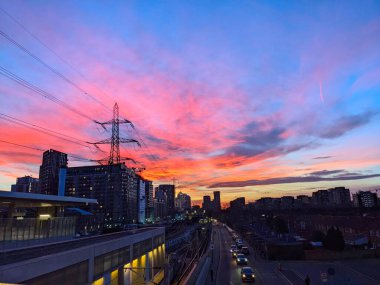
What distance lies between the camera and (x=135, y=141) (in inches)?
2373

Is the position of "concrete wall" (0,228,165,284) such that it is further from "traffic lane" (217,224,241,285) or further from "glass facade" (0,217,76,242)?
"traffic lane" (217,224,241,285)

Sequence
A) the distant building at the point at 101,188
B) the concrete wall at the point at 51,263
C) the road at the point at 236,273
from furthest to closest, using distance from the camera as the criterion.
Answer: the distant building at the point at 101,188 → the road at the point at 236,273 → the concrete wall at the point at 51,263

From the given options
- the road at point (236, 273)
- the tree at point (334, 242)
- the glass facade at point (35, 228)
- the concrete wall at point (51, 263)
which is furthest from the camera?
the tree at point (334, 242)

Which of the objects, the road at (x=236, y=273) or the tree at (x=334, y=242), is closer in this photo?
the road at (x=236, y=273)

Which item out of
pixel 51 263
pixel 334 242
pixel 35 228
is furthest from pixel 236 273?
pixel 51 263

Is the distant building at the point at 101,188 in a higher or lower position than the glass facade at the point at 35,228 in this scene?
higher

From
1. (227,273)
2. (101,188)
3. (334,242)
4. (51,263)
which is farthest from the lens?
(101,188)

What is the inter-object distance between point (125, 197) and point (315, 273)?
551 feet

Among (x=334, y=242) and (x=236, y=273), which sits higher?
(x=334, y=242)

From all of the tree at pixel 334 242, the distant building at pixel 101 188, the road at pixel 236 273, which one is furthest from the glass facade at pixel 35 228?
the distant building at pixel 101 188

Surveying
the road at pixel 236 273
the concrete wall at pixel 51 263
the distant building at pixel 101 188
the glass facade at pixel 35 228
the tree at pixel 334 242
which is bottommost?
the road at pixel 236 273

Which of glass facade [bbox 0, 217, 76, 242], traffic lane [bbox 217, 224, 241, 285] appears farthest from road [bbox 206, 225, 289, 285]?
glass facade [bbox 0, 217, 76, 242]

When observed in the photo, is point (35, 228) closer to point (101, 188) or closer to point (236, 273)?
point (236, 273)

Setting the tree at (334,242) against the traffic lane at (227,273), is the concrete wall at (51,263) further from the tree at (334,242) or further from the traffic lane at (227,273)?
the tree at (334,242)
